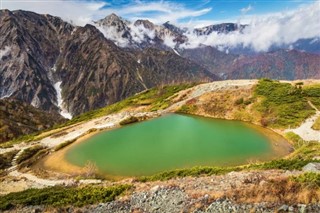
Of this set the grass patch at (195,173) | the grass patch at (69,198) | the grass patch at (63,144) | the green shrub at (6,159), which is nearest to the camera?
the grass patch at (69,198)

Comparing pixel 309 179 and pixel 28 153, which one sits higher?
pixel 309 179

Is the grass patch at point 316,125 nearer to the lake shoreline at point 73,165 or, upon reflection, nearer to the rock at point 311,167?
the lake shoreline at point 73,165

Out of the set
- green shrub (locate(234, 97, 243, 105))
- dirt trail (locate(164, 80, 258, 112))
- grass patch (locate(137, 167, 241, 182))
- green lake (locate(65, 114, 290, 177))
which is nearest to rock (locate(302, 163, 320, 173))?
grass patch (locate(137, 167, 241, 182))

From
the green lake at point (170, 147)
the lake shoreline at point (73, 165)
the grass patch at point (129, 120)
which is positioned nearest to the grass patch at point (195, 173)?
the green lake at point (170, 147)

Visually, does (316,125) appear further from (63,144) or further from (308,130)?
(63,144)

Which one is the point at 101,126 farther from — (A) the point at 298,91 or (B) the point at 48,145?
(A) the point at 298,91

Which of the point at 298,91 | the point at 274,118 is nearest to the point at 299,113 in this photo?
the point at 274,118

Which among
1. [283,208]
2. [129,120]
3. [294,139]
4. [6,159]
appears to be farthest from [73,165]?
[283,208]

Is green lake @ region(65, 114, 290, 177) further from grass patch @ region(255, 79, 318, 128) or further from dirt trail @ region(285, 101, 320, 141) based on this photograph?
dirt trail @ region(285, 101, 320, 141)
